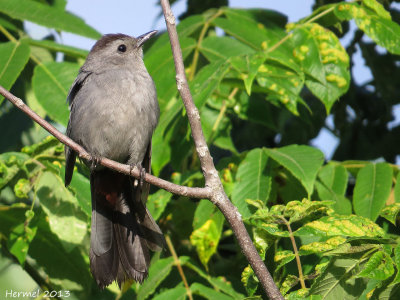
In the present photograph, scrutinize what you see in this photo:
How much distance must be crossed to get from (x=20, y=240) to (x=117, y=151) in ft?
3.01

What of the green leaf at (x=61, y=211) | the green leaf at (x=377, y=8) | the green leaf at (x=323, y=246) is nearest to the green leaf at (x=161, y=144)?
the green leaf at (x=61, y=211)

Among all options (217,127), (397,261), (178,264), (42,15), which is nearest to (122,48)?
(42,15)

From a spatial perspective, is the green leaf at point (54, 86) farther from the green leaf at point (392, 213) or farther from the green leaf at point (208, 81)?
the green leaf at point (392, 213)

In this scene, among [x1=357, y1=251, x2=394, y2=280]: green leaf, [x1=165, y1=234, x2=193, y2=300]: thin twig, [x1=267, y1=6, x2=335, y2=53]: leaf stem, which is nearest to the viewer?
[x1=357, y1=251, x2=394, y2=280]: green leaf

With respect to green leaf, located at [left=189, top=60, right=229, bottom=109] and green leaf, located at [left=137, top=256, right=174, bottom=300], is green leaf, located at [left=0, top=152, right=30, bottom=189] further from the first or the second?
green leaf, located at [left=189, top=60, right=229, bottom=109]

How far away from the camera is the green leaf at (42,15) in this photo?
167 inches

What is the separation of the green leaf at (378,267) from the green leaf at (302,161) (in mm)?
920

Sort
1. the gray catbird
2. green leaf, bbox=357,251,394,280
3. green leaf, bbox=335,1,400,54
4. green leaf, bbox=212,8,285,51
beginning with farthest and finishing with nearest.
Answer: green leaf, bbox=212,8,285,51 < green leaf, bbox=335,1,400,54 < the gray catbird < green leaf, bbox=357,251,394,280

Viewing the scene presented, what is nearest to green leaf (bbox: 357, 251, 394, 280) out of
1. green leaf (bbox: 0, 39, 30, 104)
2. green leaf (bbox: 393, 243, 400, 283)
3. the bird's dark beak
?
green leaf (bbox: 393, 243, 400, 283)

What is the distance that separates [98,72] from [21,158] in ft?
3.00

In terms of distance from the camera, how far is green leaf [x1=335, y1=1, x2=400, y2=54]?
376 centimetres

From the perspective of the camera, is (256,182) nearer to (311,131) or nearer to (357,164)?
(357,164)

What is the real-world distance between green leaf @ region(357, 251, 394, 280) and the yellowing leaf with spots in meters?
1.54

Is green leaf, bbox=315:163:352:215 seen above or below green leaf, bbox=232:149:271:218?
below
